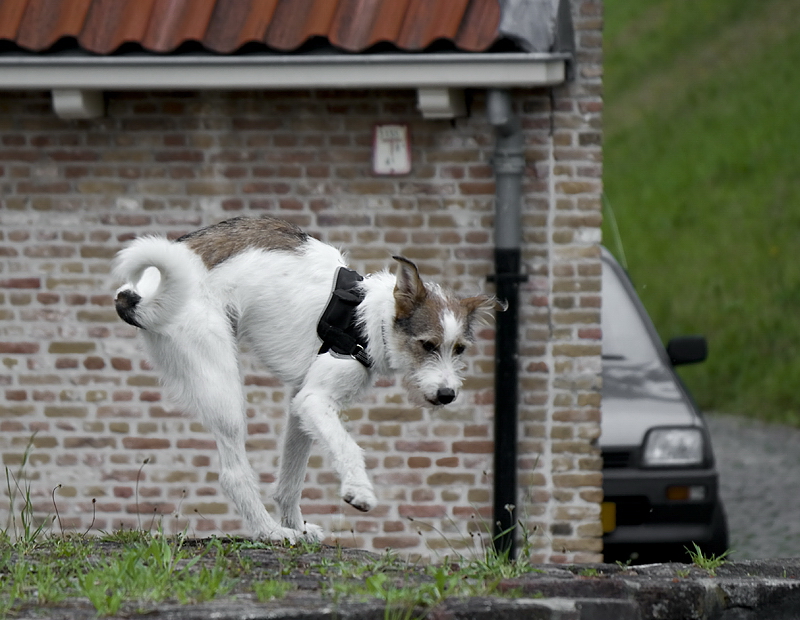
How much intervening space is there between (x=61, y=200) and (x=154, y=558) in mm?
2958

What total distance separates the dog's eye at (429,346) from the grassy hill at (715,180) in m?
6.79

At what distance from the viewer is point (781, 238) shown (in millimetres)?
17547

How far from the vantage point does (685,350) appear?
6945mm

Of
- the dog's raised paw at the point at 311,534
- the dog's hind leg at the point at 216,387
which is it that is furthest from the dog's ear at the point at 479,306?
the dog's raised paw at the point at 311,534

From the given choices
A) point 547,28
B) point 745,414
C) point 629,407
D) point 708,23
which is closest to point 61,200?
point 547,28

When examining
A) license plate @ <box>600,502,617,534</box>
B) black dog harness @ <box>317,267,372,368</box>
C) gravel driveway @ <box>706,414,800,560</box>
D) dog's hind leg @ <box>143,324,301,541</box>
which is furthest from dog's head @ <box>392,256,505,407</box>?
gravel driveway @ <box>706,414,800,560</box>

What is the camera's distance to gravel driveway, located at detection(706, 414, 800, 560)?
8156 mm

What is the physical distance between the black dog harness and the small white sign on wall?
103 inches

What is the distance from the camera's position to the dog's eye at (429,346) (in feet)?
10.8

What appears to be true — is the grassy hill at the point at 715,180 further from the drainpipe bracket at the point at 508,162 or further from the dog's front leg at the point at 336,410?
the dog's front leg at the point at 336,410

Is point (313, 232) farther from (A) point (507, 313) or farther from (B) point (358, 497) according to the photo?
(B) point (358, 497)

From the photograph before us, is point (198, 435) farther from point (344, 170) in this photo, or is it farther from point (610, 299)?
point (610, 299)

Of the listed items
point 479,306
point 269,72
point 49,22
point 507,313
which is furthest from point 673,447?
point 49,22

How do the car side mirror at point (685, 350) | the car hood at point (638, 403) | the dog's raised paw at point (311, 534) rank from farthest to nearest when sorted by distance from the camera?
1. the car side mirror at point (685, 350)
2. the car hood at point (638, 403)
3. the dog's raised paw at point (311, 534)
